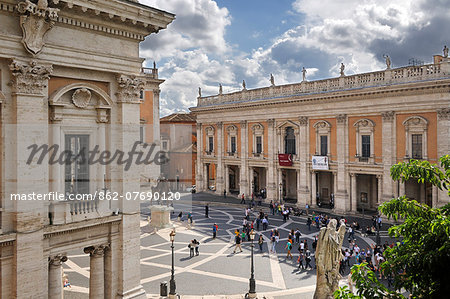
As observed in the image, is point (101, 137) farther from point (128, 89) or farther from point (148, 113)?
point (148, 113)

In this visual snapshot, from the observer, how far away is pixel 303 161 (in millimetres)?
36875

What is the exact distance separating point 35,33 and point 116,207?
578cm

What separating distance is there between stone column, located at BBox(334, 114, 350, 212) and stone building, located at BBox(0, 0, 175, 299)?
25.5 meters

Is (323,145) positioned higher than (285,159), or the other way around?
(323,145)

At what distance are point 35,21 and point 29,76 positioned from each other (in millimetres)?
1469

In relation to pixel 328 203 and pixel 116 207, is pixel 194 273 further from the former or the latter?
pixel 328 203

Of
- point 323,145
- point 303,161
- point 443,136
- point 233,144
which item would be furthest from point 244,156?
point 443,136

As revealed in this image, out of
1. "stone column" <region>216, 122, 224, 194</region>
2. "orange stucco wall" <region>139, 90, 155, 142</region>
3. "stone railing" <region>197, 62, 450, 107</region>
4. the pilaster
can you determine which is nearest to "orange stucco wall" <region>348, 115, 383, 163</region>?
"stone railing" <region>197, 62, 450, 107</region>

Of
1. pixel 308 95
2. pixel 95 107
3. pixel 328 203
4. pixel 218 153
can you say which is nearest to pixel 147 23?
pixel 95 107

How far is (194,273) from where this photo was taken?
19.5 metres

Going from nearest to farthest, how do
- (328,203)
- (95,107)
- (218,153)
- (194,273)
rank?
(95,107) → (194,273) → (328,203) → (218,153)

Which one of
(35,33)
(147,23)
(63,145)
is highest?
(147,23)

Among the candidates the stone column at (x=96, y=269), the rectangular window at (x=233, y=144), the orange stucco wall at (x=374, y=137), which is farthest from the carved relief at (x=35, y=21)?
the rectangular window at (x=233, y=144)

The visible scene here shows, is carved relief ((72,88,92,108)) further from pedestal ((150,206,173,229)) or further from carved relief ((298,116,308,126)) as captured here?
carved relief ((298,116,308,126))
